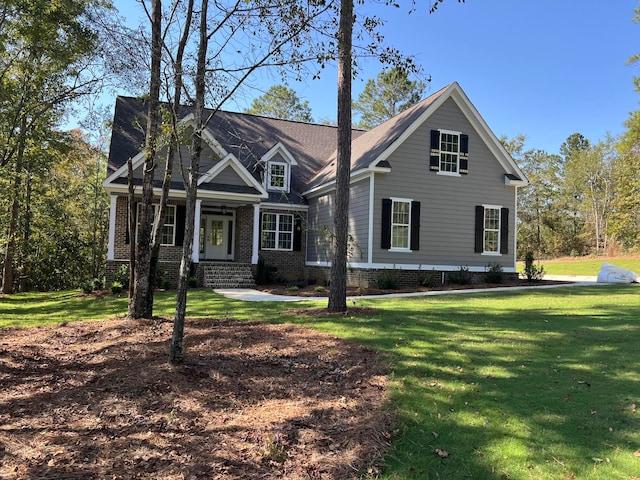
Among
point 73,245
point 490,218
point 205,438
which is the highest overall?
point 490,218

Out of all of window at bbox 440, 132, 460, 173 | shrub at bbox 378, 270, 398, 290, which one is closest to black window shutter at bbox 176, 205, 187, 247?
shrub at bbox 378, 270, 398, 290

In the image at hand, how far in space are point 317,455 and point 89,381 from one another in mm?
3199

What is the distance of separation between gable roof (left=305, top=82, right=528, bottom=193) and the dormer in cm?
234

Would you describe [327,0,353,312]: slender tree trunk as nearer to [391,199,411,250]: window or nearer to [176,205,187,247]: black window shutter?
[391,199,411,250]: window

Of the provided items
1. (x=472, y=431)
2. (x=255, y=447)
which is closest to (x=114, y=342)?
(x=255, y=447)

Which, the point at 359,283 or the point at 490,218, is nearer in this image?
the point at 359,283

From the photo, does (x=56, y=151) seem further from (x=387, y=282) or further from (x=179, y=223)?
(x=387, y=282)

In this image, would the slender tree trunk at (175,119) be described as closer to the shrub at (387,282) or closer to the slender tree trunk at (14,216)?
the shrub at (387,282)

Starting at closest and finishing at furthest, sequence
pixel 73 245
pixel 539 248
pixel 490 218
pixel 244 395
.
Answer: pixel 244 395 < pixel 490 218 < pixel 73 245 < pixel 539 248

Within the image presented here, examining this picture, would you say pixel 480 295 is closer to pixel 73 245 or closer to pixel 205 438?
pixel 205 438

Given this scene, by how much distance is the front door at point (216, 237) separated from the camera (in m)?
19.1

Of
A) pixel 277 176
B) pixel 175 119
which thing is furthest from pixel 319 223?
pixel 175 119

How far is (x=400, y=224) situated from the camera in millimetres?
15391

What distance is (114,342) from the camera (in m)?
6.85
